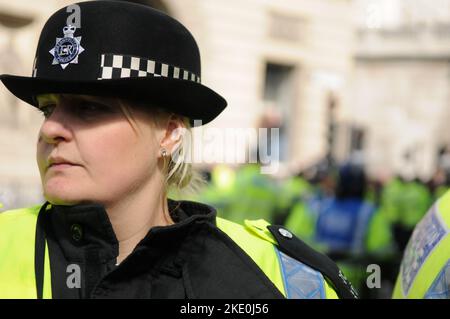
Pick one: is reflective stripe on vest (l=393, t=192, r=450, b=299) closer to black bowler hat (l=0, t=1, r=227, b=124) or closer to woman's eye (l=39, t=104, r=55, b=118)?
black bowler hat (l=0, t=1, r=227, b=124)

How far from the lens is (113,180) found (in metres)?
2.16

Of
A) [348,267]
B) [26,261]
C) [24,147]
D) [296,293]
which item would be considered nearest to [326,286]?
[296,293]

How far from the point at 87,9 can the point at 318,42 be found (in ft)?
55.2

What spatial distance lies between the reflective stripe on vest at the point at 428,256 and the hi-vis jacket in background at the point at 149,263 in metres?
0.41

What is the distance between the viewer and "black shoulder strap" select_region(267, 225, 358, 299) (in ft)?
Answer: 8.08

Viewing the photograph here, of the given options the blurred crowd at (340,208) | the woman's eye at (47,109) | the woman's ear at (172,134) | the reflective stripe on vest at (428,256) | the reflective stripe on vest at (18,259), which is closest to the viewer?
the reflective stripe on vest at (18,259)

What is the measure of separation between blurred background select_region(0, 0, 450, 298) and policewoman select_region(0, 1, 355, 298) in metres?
0.12

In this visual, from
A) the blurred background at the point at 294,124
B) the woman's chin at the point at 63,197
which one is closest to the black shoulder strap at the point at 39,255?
the woman's chin at the point at 63,197

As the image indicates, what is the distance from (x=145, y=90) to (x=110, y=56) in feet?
0.45

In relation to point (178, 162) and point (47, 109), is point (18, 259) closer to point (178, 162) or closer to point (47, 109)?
point (47, 109)

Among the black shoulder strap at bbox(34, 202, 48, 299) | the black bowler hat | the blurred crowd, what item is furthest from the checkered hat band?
the blurred crowd

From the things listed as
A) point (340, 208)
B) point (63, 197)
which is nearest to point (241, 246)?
point (63, 197)

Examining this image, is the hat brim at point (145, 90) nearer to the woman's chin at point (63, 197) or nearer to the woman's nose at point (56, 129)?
the woman's nose at point (56, 129)

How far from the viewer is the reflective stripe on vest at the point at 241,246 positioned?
2.06 metres
